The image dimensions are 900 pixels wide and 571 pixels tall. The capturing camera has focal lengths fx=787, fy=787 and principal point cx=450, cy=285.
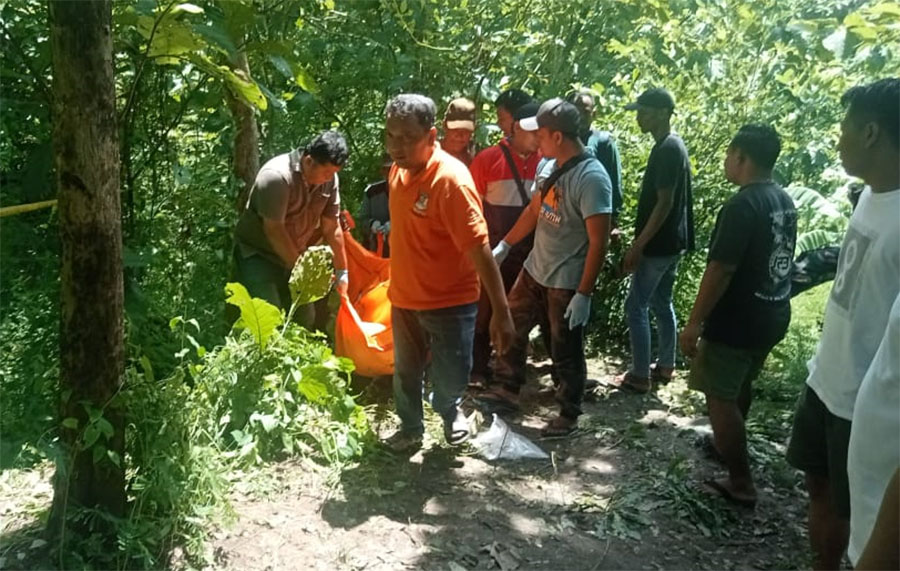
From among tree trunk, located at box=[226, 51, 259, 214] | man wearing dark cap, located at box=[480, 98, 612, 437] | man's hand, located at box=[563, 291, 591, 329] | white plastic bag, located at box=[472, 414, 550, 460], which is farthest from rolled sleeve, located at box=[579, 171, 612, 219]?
tree trunk, located at box=[226, 51, 259, 214]

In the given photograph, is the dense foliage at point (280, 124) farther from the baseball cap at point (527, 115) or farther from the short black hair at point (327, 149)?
the baseball cap at point (527, 115)

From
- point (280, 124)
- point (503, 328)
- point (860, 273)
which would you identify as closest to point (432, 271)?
point (503, 328)

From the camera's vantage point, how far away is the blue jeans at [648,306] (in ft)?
16.9

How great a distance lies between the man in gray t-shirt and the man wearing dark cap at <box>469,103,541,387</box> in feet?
3.25

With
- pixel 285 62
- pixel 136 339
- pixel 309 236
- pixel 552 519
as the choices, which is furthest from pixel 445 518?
pixel 285 62

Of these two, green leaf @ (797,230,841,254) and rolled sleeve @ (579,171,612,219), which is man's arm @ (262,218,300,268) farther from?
green leaf @ (797,230,841,254)

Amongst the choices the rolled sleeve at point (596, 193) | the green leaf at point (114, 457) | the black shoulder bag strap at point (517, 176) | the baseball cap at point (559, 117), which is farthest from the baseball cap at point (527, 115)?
the green leaf at point (114, 457)

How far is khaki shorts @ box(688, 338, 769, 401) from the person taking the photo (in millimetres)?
3584

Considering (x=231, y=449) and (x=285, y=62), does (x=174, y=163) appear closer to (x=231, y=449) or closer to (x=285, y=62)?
(x=285, y=62)

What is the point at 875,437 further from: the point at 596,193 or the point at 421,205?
the point at 596,193

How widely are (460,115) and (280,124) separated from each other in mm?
1788

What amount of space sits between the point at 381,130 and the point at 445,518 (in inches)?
158

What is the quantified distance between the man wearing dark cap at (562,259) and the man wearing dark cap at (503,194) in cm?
29

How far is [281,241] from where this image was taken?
4395 mm
